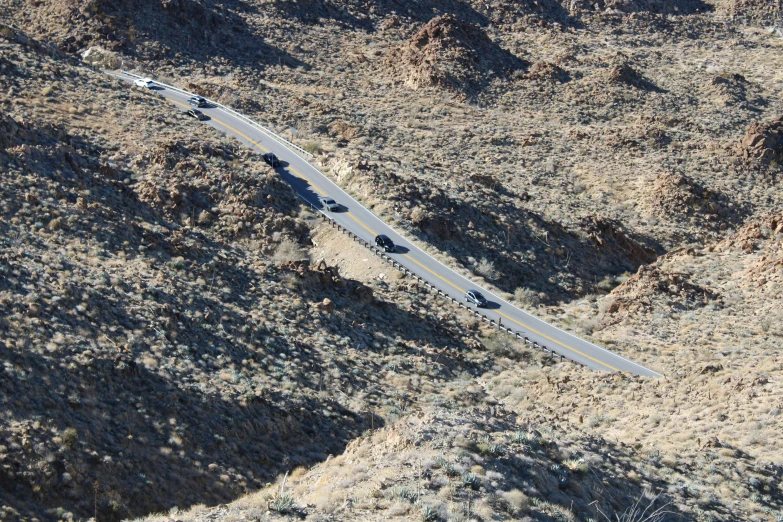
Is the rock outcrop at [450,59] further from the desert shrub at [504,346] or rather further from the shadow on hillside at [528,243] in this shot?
the desert shrub at [504,346]

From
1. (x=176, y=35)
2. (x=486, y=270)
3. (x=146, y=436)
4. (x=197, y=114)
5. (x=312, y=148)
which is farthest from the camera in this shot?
(x=176, y=35)

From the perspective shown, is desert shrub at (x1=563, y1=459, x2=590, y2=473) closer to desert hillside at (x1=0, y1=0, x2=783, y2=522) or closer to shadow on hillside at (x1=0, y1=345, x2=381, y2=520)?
desert hillside at (x1=0, y1=0, x2=783, y2=522)

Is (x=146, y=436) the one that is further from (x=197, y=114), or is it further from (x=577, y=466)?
(x=197, y=114)

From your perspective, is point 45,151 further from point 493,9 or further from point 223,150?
point 493,9

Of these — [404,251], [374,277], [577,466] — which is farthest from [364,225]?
[577,466]

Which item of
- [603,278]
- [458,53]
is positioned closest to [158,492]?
[603,278]

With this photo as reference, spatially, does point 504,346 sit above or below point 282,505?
above

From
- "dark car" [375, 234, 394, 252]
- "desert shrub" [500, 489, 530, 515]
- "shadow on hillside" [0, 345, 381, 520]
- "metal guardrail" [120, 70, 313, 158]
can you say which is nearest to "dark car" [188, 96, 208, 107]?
"metal guardrail" [120, 70, 313, 158]
